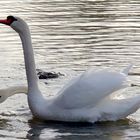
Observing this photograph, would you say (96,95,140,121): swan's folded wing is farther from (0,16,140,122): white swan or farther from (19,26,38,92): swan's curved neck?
(19,26,38,92): swan's curved neck

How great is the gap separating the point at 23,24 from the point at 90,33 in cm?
701

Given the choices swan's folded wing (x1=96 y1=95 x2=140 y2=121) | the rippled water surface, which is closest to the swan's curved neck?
the rippled water surface

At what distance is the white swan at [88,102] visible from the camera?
36.4ft

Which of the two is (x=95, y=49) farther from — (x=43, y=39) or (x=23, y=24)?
(x=23, y=24)

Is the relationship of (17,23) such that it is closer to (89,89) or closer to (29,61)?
(29,61)

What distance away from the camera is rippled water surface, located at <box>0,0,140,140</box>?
11008 mm

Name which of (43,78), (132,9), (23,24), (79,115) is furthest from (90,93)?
(132,9)

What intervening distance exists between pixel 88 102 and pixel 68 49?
5263 mm

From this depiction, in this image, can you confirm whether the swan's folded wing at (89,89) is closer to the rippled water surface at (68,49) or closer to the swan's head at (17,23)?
the rippled water surface at (68,49)

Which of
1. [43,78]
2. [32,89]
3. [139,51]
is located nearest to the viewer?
[32,89]

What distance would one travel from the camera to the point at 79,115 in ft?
36.7

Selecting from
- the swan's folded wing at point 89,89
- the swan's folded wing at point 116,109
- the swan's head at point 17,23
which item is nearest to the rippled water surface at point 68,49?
the swan's folded wing at point 116,109

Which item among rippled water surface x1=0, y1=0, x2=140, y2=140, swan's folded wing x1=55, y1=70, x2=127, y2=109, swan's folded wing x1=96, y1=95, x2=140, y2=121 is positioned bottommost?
rippled water surface x1=0, y1=0, x2=140, y2=140

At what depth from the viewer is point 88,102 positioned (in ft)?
36.7
